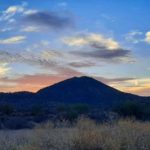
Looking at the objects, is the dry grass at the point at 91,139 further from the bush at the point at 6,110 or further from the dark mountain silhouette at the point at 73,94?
the dark mountain silhouette at the point at 73,94

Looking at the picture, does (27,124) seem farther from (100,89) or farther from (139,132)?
(100,89)

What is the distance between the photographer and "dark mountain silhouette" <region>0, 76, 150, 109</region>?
443 feet

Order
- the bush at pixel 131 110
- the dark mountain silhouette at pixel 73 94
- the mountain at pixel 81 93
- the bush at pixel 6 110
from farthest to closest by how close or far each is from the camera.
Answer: the mountain at pixel 81 93 < the dark mountain silhouette at pixel 73 94 < the bush at pixel 6 110 < the bush at pixel 131 110

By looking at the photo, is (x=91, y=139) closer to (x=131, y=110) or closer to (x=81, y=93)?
(x=131, y=110)

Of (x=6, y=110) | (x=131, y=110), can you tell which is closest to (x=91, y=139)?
(x=131, y=110)

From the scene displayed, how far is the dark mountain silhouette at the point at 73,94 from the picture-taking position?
135 metres

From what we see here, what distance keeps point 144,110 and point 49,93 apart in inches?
3350

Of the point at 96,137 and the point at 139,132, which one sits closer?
the point at 96,137

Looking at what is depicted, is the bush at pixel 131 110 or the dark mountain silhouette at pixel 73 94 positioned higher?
the dark mountain silhouette at pixel 73 94

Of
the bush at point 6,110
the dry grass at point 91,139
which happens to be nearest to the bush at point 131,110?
the bush at point 6,110

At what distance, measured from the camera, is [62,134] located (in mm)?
Answer: 23234

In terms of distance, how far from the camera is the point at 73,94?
141000mm

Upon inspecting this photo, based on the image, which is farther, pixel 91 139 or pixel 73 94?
pixel 73 94

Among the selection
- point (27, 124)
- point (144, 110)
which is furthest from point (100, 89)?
point (27, 124)
